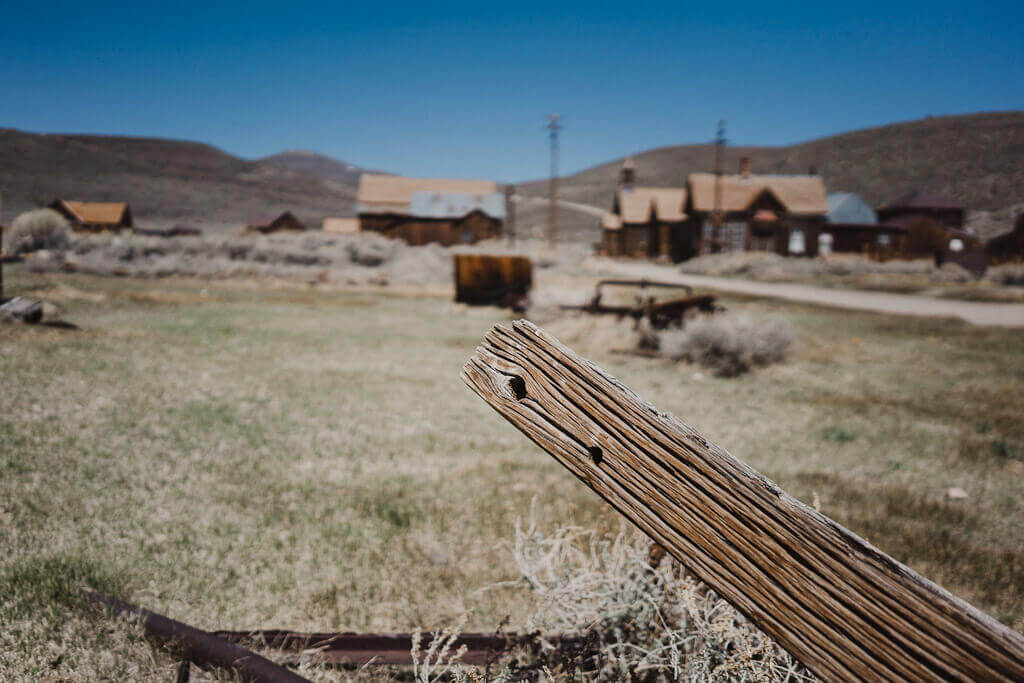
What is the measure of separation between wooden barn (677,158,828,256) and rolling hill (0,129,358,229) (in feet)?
126

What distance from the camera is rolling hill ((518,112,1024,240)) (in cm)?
2234

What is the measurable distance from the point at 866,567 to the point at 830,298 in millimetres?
19141

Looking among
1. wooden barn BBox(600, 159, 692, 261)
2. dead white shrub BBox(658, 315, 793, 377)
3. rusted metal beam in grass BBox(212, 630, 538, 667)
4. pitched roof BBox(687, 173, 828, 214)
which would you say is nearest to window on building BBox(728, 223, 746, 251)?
pitched roof BBox(687, 173, 828, 214)

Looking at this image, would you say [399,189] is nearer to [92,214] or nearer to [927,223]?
[92,214]

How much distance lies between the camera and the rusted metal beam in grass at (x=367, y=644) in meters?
1.81

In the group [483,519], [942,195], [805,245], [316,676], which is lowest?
[483,519]

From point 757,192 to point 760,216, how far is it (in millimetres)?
2873

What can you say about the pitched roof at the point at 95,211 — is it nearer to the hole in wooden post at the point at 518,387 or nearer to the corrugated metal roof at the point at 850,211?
the hole in wooden post at the point at 518,387

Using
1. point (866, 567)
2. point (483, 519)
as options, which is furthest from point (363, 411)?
point (866, 567)

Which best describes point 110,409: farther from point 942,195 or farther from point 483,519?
point 942,195

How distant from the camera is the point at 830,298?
57.4ft

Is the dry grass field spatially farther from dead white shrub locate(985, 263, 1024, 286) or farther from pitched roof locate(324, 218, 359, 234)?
pitched roof locate(324, 218, 359, 234)

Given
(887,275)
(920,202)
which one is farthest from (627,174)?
(887,275)

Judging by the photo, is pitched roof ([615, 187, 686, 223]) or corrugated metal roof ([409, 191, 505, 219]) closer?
corrugated metal roof ([409, 191, 505, 219])
